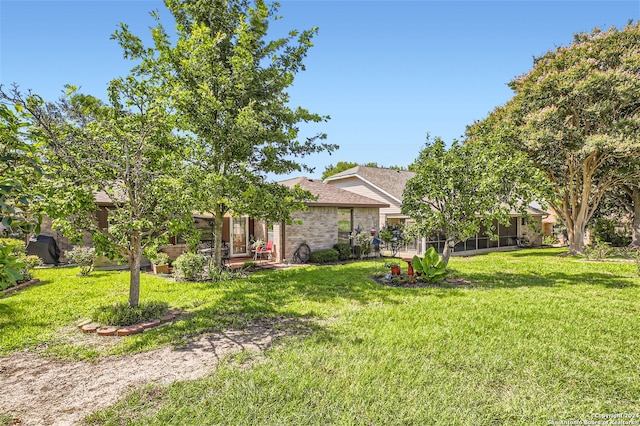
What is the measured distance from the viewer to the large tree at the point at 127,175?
20.0 feet

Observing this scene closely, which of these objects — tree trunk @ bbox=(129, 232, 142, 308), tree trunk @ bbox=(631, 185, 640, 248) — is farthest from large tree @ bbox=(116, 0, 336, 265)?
tree trunk @ bbox=(631, 185, 640, 248)

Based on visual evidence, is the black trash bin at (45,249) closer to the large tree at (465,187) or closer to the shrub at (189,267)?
the shrub at (189,267)

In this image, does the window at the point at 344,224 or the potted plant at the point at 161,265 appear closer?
the potted plant at the point at 161,265

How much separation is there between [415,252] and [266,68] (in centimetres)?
1359

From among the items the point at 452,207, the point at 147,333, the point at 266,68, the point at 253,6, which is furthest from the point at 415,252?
the point at 147,333

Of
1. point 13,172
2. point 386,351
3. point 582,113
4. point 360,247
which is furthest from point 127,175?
point 582,113

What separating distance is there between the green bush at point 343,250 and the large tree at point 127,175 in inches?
435

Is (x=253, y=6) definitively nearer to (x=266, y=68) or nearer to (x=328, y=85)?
(x=266, y=68)

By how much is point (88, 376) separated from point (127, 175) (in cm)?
358

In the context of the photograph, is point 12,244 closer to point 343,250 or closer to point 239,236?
point 239,236

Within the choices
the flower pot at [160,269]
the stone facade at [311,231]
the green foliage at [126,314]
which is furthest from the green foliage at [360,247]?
the green foliage at [126,314]

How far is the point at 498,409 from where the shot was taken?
356 centimetres

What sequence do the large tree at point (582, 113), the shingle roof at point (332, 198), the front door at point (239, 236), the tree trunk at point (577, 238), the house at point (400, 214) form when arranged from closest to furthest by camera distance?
the large tree at point (582, 113) → the shingle roof at point (332, 198) → the front door at point (239, 236) → the tree trunk at point (577, 238) → the house at point (400, 214)

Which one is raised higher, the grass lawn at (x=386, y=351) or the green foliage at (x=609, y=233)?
the green foliage at (x=609, y=233)
